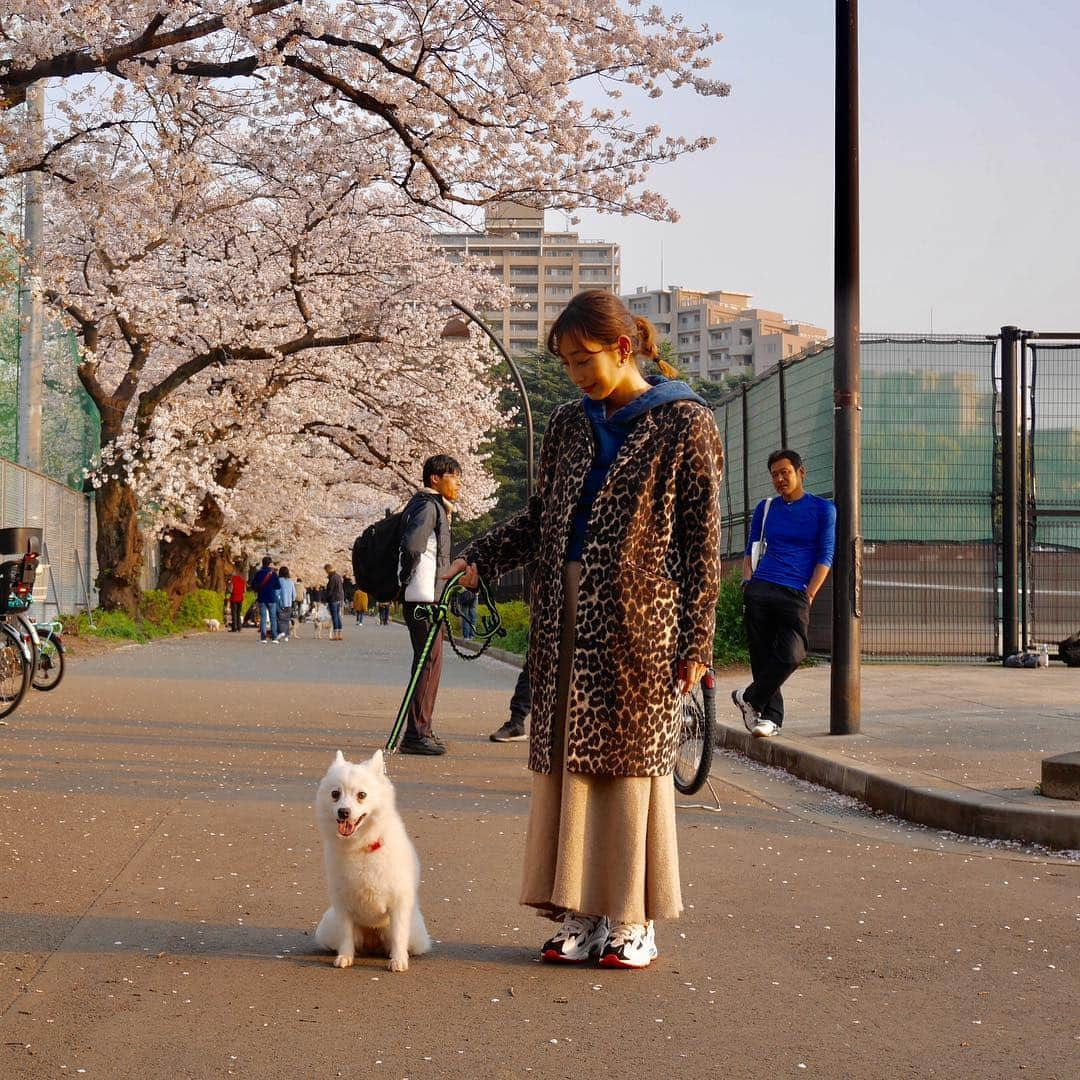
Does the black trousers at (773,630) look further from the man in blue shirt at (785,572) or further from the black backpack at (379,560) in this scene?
the black backpack at (379,560)

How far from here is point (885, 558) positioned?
1905cm

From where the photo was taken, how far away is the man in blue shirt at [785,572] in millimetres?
11055

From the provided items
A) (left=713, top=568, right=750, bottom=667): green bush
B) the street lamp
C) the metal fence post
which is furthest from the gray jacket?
the street lamp

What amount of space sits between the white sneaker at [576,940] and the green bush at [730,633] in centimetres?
1405

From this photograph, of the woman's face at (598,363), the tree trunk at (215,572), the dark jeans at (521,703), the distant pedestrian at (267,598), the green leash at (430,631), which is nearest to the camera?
the woman's face at (598,363)

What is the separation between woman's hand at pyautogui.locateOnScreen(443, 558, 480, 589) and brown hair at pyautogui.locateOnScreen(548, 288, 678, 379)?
2.95 feet

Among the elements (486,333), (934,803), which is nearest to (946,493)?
(934,803)

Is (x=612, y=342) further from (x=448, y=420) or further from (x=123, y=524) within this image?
(x=448, y=420)

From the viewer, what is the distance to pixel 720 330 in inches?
7131

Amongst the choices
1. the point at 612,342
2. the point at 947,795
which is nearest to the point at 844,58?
the point at 947,795

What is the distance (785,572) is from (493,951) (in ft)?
20.4

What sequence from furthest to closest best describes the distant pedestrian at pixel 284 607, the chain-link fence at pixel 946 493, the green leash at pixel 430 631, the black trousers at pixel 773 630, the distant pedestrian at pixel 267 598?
the distant pedestrian at pixel 284 607 < the distant pedestrian at pixel 267 598 < the chain-link fence at pixel 946 493 < the black trousers at pixel 773 630 < the green leash at pixel 430 631

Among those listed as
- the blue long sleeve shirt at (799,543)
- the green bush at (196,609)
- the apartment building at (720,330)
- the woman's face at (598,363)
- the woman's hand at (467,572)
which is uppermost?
the apartment building at (720,330)

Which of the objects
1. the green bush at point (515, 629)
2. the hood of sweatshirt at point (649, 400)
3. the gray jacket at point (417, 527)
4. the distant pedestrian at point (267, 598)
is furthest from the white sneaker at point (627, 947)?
the distant pedestrian at point (267, 598)
